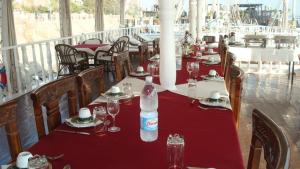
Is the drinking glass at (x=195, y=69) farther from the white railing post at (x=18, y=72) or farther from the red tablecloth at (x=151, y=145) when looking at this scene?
the white railing post at (x=18, y=72)

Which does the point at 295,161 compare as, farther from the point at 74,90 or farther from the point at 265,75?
the point at 265,75

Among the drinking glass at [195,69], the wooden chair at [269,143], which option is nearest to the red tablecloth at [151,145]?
the wooden chair at [269,143]

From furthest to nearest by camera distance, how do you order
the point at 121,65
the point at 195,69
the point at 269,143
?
the point at 121,65 < the point at 195,69 < the point at 269,143

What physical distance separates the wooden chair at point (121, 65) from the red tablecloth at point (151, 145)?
1.27m

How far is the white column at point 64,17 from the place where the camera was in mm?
8000

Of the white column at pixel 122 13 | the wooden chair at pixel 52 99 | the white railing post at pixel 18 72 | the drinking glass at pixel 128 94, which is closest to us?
the wooden chair at pixel 52 99

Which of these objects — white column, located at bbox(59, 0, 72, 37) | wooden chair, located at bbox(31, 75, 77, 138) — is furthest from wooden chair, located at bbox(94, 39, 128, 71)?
wooden chair, located at bbox(31, 75, 77, 138)

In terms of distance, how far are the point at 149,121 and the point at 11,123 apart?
27.4 inches

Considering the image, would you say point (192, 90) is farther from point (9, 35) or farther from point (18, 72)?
point (9, 35)

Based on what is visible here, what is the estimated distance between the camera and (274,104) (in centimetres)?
504

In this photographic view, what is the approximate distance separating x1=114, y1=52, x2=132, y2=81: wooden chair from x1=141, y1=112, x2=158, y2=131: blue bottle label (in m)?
1.73

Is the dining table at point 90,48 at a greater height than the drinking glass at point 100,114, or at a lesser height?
greater

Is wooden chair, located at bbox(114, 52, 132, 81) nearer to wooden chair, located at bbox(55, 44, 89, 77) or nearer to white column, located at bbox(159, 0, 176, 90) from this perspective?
white column, located at bbox(159, 0, 176, 90)

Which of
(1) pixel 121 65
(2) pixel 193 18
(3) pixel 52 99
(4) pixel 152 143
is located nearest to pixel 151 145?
(4) pixel 152 143
